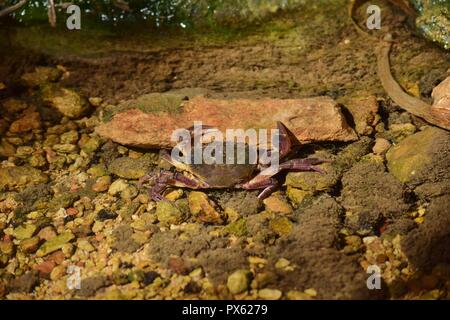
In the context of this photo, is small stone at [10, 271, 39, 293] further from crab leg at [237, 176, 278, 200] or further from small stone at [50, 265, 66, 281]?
crab leg at [237, 176, 278, 200]

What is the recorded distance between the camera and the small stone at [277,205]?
3.65 m

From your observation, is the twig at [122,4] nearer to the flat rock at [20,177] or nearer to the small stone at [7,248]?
the flat rock at [20,177]

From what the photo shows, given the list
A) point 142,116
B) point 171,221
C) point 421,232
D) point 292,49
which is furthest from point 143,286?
point 292,49

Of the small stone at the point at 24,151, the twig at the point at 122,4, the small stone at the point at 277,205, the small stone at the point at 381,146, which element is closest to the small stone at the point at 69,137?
the small stone at the point at 24,151

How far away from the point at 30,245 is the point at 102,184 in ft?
2.57

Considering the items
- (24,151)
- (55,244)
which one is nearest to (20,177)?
(24,151)

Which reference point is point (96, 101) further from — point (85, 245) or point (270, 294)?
point (270, 294)

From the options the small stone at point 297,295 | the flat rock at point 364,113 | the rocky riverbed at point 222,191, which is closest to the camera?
the small stone at point 297,295

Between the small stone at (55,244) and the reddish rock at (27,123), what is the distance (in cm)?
133

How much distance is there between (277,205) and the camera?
368 centimetres
